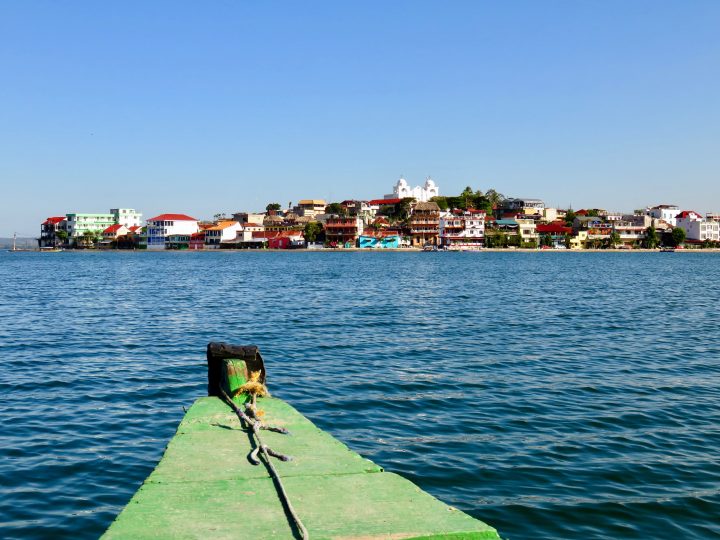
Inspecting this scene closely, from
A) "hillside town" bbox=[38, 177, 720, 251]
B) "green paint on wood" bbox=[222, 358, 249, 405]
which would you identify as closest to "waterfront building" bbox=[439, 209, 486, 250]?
"hillside town" bbox=[38, 177, 720, 251]

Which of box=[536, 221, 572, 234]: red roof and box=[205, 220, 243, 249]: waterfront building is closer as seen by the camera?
box=[205, 220, 243, 249]: waterfront building

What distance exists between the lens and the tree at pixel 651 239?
192125 mm

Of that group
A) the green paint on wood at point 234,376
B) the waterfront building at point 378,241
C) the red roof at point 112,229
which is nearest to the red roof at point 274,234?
the waterfront building at point 378,241

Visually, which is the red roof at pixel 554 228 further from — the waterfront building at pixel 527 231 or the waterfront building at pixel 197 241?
the waterfront building at pixel 197 241

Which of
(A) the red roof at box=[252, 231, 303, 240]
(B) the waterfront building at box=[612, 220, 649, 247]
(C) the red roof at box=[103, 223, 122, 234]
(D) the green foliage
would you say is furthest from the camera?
(C) the red roof at box=[103, 223, 122, 234]

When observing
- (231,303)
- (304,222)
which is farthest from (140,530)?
(304,222)

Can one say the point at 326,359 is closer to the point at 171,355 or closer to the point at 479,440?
the point at 171,355

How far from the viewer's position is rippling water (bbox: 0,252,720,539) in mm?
9312

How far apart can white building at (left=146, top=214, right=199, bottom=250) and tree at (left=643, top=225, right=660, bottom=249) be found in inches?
5496

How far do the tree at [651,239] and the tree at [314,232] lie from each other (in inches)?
3873

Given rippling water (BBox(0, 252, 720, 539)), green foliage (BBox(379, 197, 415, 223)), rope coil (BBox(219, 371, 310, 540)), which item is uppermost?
green foliage (BBox(379, 197, 415, 223))

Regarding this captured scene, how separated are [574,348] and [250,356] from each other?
15.1 m

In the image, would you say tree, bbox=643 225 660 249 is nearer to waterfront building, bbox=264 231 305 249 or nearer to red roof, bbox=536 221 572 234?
red roof, bbox=536 221 572 234

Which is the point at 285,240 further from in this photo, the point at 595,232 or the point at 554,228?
the point at 595,232
